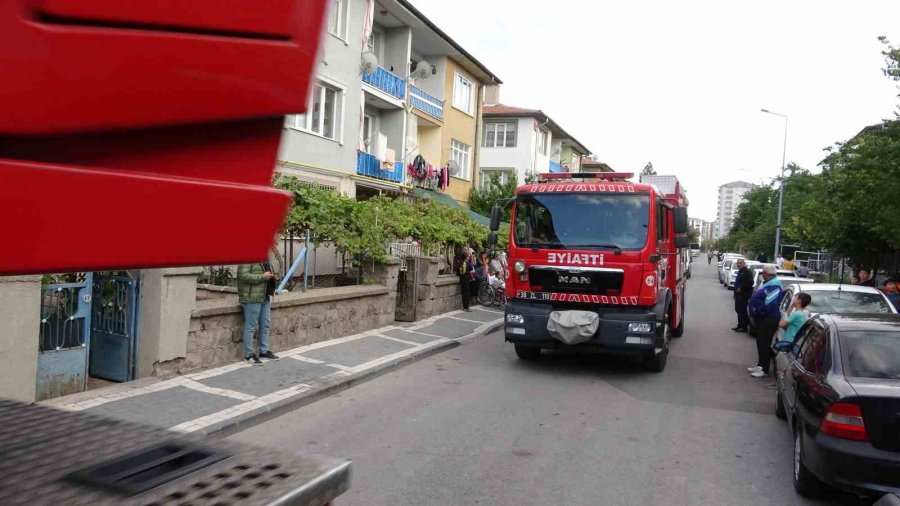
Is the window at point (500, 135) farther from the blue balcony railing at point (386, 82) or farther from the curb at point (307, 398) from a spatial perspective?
the curb at point (307, 398)

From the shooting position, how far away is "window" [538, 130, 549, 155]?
4323 centimetres

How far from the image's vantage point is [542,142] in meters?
44.3

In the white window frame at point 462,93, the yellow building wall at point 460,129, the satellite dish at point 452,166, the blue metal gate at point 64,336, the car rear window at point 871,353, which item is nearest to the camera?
the car rear window at point 871,353

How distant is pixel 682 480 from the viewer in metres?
5.64

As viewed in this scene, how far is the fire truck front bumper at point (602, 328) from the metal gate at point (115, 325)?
528 centimetres

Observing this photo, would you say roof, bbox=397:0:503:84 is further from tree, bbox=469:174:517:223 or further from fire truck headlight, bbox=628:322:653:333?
fire truck headlight, bbox=628:322:653:333

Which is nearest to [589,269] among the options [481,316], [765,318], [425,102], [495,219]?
[495,219]

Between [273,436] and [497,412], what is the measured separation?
2.58 m

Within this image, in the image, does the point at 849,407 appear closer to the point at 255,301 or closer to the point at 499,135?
the point at 255,301

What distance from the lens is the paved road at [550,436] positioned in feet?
17.5

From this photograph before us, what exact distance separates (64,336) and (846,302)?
469 inches

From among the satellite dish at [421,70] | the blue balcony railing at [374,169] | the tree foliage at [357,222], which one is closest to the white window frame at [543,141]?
the satellite dish at [421,70]

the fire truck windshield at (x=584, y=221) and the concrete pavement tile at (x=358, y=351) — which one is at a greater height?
the fire truck windshield at (x=584, y=221)

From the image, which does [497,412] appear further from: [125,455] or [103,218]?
[103,218]
